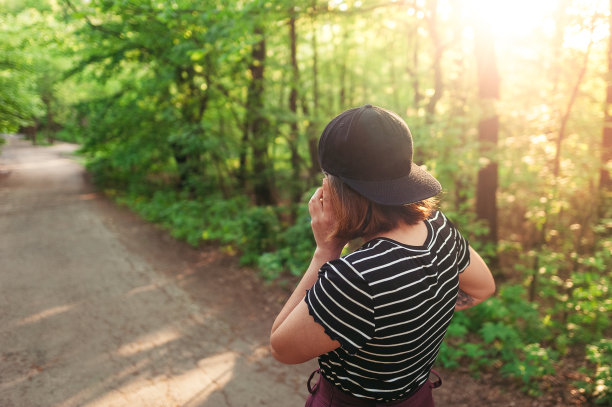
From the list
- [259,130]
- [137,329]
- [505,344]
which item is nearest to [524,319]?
[505,344]

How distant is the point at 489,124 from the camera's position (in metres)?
6.59

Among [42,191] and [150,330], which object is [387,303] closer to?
[150,330]

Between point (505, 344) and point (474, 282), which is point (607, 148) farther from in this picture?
point (474, 282)

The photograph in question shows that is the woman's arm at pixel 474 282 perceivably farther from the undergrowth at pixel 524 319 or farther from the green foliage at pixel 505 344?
the green foliage at pixel 505 344

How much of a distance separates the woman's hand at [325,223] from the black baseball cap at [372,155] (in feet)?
0.39

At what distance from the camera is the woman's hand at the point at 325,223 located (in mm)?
1255

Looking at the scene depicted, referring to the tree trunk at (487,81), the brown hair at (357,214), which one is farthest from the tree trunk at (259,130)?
the brown hair at (357,214)

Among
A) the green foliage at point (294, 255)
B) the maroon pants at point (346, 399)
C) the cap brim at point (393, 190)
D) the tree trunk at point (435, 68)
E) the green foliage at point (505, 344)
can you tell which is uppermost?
the tree trunk at point (435, 68)

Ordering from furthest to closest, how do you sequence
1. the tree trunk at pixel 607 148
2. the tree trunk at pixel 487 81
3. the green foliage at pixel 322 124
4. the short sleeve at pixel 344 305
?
the tree trunk at pixel 487 81 → the tree trunk at pixel 607 148 → the green foliage at pixel 322 124 → the short sleeve at pixel 344 305

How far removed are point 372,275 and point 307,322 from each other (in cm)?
24

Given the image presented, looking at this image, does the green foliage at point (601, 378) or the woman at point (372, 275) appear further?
the green foliage at point (601, 378)

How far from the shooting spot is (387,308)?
3.58ft

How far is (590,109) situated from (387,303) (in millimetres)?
6586

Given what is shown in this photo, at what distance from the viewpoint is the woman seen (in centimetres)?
107
